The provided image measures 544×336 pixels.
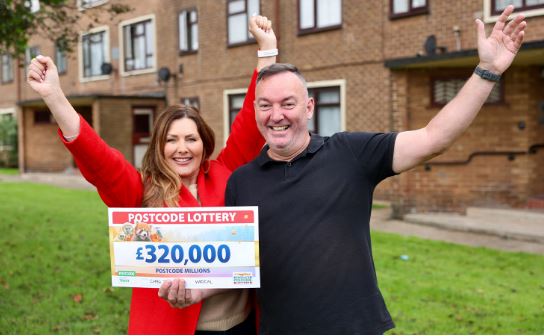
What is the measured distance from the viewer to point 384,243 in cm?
1038

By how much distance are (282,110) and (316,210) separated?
0.45 metres

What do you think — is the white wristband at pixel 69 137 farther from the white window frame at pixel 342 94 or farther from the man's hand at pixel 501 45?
the white window frame at pixel 342 94

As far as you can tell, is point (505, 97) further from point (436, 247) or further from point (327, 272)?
point (327, 272)

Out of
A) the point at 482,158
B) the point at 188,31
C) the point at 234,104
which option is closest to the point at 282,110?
the point at 482,158

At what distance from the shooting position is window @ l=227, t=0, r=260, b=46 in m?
18.5

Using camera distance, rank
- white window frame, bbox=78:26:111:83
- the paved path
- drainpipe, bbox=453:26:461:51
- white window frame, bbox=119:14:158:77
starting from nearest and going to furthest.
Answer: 1. the paved path
2. drainpipe, bbox=453:26:461:51
3. white window frame, bbox=119:14:158:77
4. white window frame, bbox=78:26:111:83

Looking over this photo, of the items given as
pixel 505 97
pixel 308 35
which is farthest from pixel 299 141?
pixel 308 35

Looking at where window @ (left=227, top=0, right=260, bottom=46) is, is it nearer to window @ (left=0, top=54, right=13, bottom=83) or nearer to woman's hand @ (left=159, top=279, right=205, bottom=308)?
woman's hand @ (left=159, top=279, right=205, bottom=308)

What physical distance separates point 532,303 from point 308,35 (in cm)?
1129

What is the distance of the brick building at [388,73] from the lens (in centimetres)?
1337

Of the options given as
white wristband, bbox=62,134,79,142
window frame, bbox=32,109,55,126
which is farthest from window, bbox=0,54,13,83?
white wristband, bbox=62,134,79,142

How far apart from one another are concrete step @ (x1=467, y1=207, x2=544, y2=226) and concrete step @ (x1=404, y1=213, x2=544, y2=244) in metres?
0.06

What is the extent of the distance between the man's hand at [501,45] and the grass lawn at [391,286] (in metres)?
4.06

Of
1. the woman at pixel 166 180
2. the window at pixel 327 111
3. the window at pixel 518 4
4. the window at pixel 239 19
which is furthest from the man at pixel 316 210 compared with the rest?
the window at pixel 239 19
